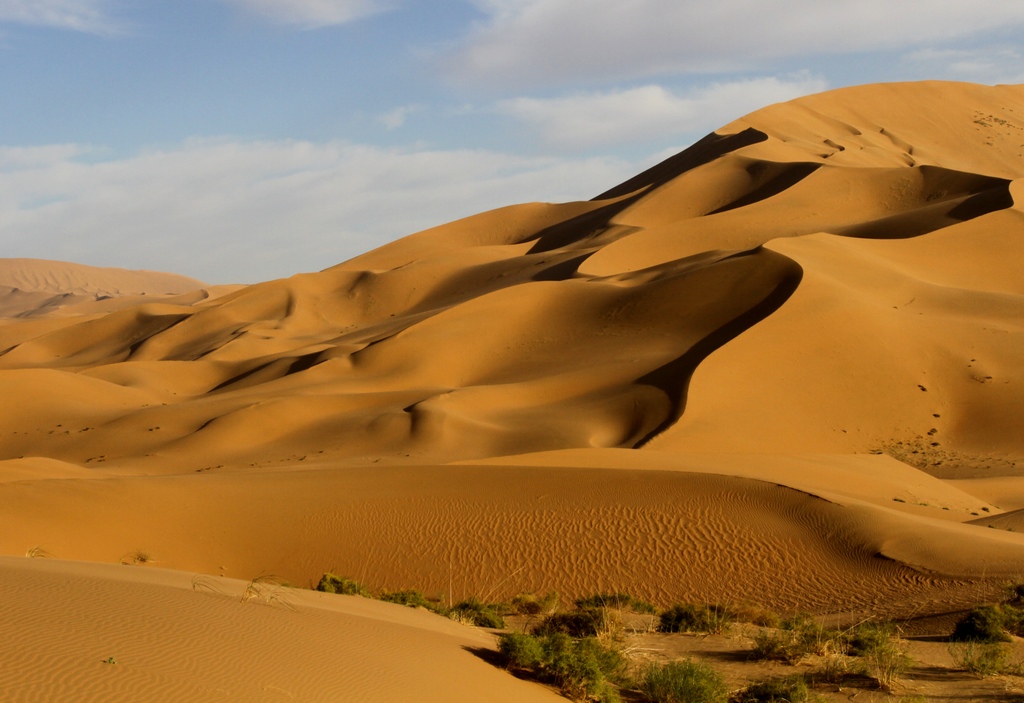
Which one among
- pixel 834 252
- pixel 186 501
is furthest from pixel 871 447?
pixel 186 501

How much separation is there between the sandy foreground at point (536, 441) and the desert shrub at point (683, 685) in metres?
0.83

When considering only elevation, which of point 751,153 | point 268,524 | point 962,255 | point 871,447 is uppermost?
point 751,153

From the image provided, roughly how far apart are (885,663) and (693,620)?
6.93ft

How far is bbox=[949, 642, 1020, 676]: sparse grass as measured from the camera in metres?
7.16

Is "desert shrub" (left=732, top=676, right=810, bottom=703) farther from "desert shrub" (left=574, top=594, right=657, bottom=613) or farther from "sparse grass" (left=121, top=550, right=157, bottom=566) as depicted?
"sparse grass" (left=121, top=550, right=157, bottom=566)

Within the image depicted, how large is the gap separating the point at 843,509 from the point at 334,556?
20.2 ft

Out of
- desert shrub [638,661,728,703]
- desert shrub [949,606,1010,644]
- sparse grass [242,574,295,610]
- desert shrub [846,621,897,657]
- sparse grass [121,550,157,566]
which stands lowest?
desert shrub [949,606,1010,644]

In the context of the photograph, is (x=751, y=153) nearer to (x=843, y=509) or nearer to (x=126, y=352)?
(x=126, y=352)

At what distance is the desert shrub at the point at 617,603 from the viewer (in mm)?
9898

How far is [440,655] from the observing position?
588 centimetres

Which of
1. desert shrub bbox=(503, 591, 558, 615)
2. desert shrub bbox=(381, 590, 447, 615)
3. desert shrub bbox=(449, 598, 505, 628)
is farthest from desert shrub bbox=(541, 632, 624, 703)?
desert shrub bbox=(503, 591, 558, 615)

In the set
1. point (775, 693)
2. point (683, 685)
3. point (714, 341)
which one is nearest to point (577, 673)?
point (683, 685)

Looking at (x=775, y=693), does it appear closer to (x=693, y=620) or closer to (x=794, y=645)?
(x=794, y=645)

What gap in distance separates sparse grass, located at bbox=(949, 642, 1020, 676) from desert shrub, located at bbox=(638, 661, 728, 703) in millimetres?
2095
